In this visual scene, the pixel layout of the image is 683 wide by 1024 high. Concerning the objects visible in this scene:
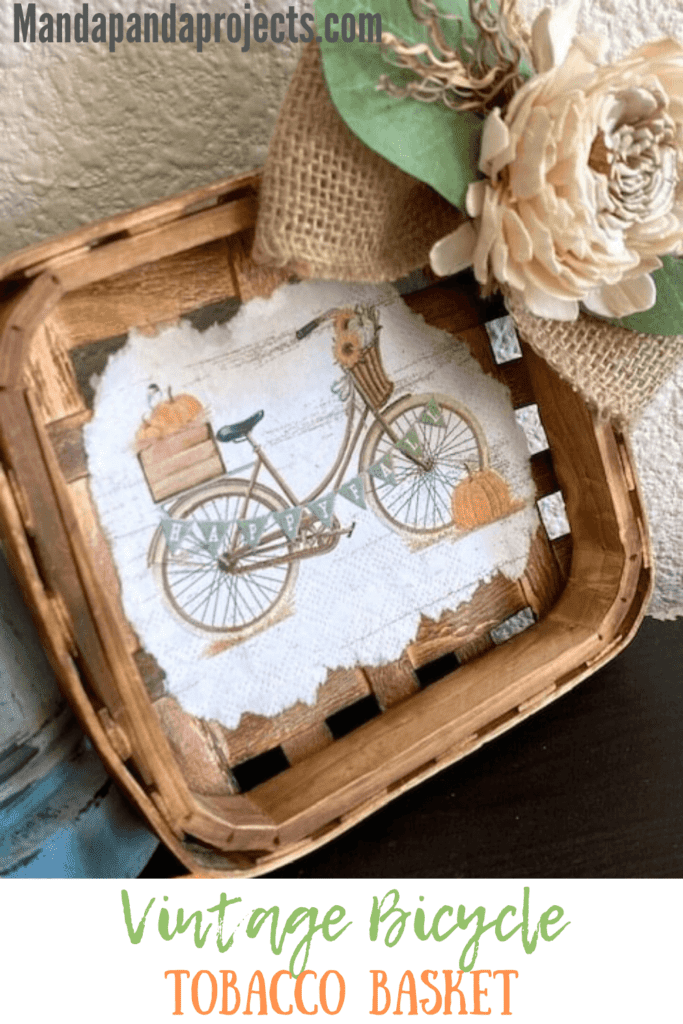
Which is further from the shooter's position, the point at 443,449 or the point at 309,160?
the point at 443,449

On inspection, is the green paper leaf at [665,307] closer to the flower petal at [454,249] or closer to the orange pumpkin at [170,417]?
the flower petal at [454,249]

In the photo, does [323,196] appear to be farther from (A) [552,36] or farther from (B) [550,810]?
(B) [550,810]

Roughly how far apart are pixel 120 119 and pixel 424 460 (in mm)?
240

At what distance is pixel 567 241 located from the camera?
16.2 inches

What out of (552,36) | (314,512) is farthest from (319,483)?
(552,36)

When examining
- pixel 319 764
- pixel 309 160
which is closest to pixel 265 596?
pixel 319 764

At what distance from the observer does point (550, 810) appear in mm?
539

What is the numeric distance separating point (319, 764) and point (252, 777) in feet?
0.12

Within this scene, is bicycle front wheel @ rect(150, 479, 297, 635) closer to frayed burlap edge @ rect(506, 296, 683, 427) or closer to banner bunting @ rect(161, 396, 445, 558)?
banner bunting @ rect(161, 396, 445, 558)

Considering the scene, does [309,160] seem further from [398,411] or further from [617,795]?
[617,795]

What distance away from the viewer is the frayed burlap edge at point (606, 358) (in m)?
0.47

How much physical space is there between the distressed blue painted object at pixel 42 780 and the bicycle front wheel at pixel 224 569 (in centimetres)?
7

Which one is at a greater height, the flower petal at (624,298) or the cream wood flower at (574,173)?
the cream wood flower at (574,173)

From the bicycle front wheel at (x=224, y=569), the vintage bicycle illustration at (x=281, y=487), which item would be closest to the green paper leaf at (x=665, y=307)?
the vintage bicycle illustration at (x=281, y=487)
